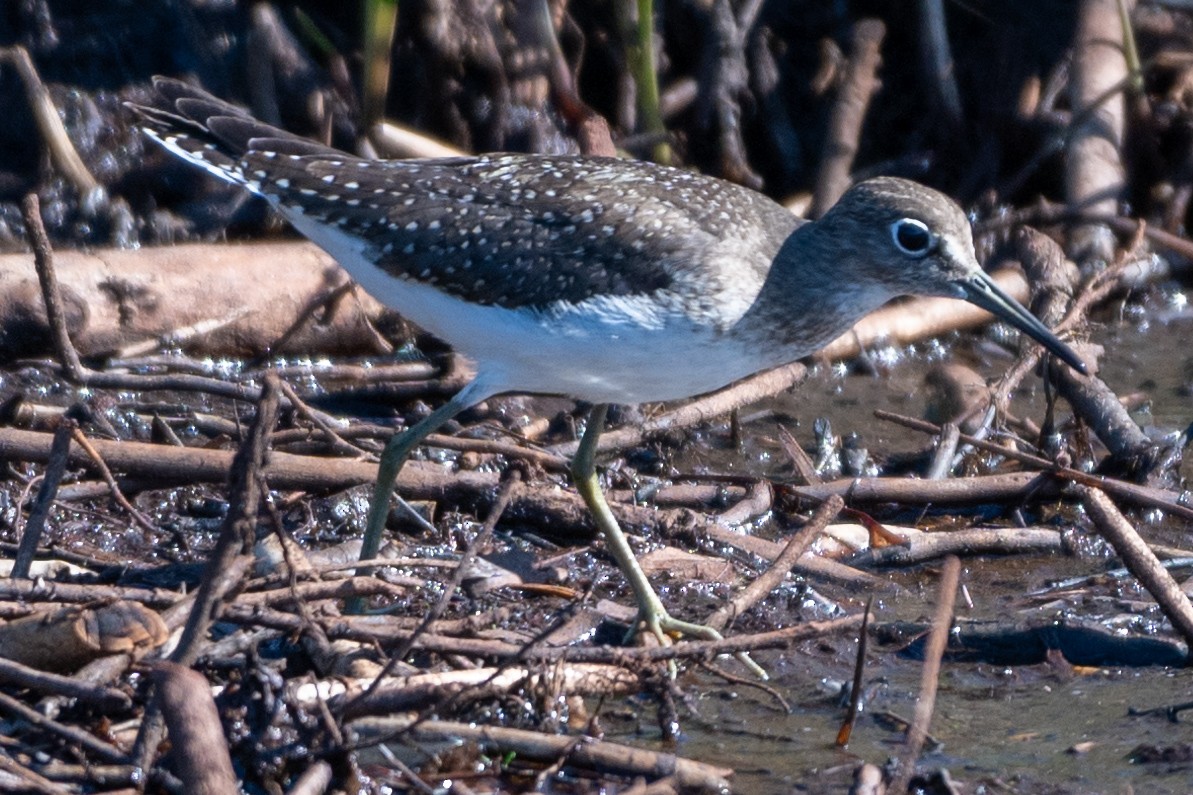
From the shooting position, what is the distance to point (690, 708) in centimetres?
526

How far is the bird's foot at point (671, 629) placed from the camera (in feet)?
18.5

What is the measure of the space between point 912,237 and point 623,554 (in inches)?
62.5

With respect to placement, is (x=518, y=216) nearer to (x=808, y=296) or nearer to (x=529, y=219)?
(x=529, y=219)

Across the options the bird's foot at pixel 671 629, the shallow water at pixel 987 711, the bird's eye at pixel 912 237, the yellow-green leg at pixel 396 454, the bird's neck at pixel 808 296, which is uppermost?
the bird's eye at pixel 912 237

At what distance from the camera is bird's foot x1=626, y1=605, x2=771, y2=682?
564 centimetres

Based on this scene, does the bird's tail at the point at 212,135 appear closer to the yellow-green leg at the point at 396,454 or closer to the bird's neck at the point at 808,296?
the yellow-green leg at the point at 396,454

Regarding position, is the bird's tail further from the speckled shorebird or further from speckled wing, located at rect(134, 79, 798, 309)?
the speckled shorebird

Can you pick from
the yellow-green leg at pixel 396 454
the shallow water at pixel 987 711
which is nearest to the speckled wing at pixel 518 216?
the yellow-green leg at pixel 396 454

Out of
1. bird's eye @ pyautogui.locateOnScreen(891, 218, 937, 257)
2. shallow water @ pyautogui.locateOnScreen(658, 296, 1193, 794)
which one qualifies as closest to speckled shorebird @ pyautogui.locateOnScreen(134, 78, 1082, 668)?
bird's eye @ pyautogui.locateOnScreen(891, 218, 937, 257)

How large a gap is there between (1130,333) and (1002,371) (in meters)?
1.12

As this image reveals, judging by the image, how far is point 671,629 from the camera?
582 centimetres

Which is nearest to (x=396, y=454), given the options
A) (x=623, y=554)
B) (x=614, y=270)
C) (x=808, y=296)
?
(x=623, y=554)

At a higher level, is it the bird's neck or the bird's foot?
the bird's neck

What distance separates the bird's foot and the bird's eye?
157 cm
